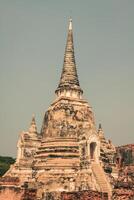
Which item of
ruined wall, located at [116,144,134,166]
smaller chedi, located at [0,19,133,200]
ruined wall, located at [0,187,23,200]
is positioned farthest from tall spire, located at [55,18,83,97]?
ruined wall, located at [0,187,23,200]

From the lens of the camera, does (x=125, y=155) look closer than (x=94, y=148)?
Yes

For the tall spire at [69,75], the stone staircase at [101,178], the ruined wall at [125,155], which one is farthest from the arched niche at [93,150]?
the tall spire at [69,75]

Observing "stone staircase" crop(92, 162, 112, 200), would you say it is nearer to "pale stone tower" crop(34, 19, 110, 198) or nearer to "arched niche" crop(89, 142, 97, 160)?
"pale stone tower" crop(34, 19, 110, 198)

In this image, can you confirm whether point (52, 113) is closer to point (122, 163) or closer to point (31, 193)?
point (122, 163)

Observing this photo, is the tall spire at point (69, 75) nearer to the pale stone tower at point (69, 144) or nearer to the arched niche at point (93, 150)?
the pale stone tower at point (69, 144)

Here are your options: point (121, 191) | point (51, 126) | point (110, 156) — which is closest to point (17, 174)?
point (51, 126)

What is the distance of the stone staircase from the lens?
70.4ft

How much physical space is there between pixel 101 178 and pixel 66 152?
3533 millimetres

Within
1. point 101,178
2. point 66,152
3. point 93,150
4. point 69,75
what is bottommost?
point 101,178

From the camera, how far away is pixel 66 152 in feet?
81.5

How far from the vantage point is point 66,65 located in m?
30.5

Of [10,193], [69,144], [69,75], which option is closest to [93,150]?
[69,144]

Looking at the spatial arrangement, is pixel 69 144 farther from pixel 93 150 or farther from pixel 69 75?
pixel 69 75

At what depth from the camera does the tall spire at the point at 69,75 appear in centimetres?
2908
